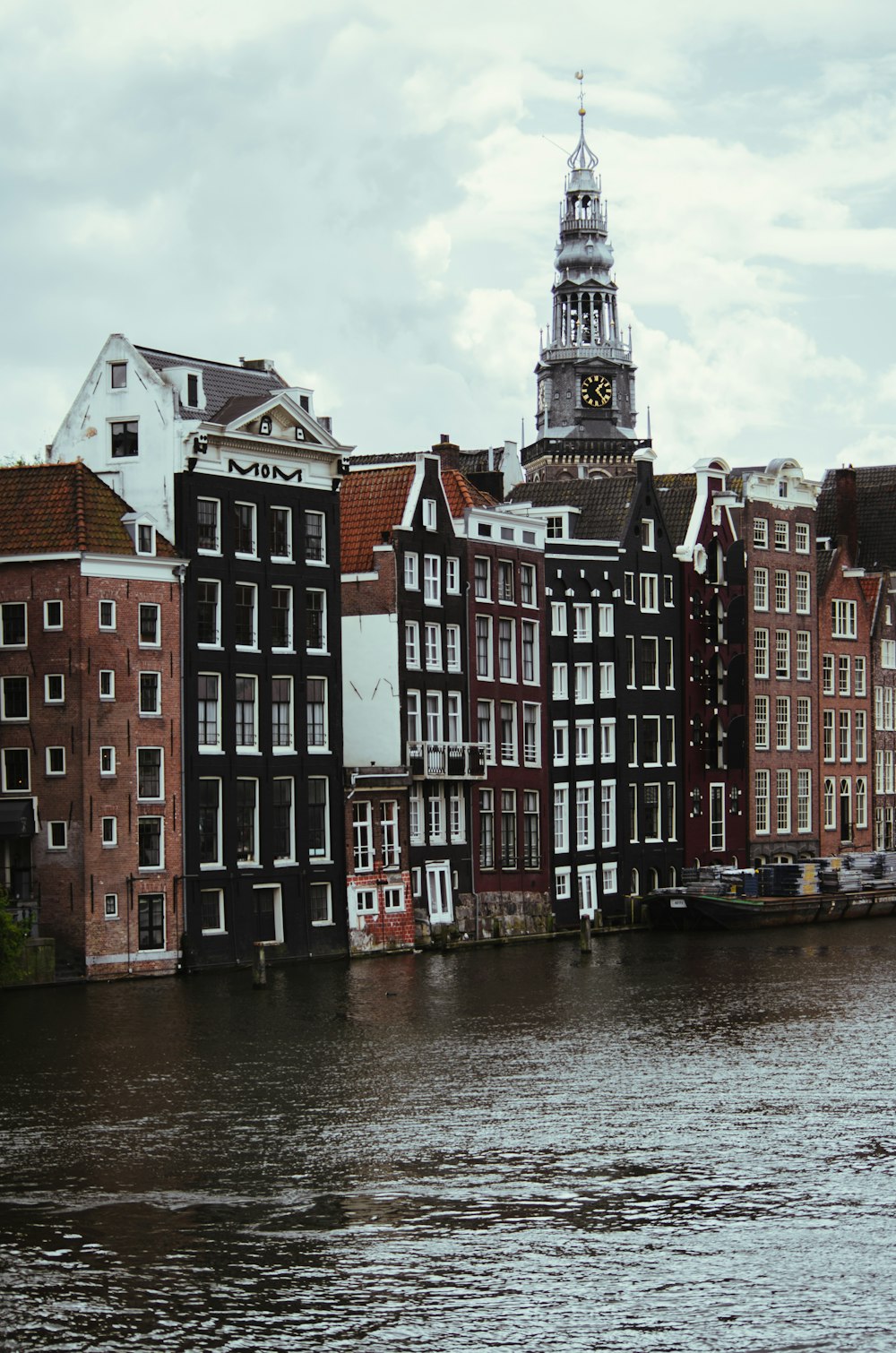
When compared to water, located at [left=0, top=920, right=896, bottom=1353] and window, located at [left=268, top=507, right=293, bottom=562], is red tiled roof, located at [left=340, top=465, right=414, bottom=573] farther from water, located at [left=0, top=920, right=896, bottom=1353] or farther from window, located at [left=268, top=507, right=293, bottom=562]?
water, located at [left=0, top=920, right=896, bottom=1353]

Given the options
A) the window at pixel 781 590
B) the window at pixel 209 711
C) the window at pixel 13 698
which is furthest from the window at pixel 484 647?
the window at pixel 781 590

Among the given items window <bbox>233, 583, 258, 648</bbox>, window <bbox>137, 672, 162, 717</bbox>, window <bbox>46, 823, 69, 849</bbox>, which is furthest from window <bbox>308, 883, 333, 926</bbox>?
window <bbox>46, 823, 69, 849</bbox>

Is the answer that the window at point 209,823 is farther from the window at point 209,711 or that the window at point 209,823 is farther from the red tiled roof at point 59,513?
the red tiled roof at point 59,513

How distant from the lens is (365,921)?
311 feet

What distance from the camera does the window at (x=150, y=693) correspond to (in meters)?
84.9

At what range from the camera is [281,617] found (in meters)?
92.0

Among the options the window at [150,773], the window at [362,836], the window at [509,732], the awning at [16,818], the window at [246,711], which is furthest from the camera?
the window at [509,732]

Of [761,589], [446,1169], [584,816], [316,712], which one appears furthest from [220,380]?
[446,1169]

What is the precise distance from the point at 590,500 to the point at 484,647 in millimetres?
15781

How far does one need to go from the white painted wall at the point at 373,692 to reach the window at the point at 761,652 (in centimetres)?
3273

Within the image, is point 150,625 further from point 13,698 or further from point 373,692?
point 373,692

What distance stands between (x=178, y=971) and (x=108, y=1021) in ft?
47.2

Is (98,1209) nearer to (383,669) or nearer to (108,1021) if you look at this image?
(108,1021)

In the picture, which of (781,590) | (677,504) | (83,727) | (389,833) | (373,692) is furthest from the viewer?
(781,590)
